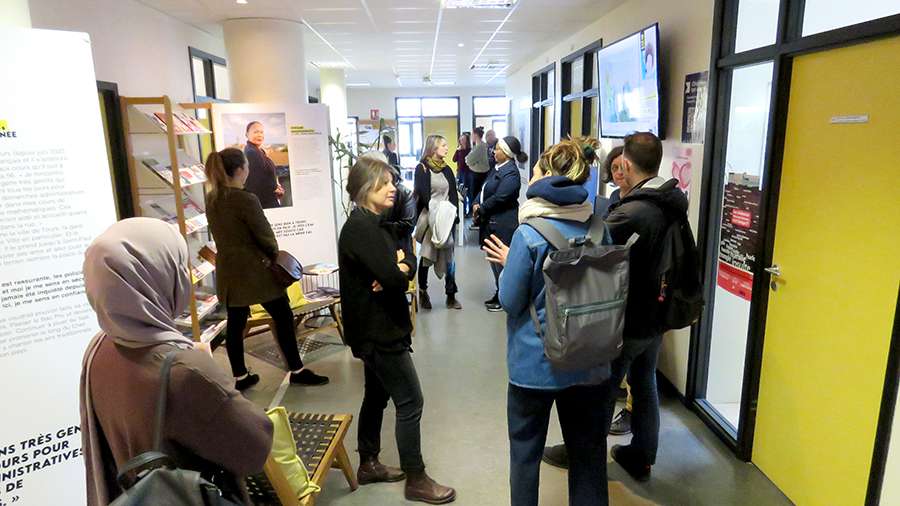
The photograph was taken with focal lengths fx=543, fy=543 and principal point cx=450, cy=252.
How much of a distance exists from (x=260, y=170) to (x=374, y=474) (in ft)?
9.50

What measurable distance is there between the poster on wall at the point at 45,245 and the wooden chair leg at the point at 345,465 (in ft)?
3.30

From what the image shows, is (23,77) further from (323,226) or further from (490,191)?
(490,191)

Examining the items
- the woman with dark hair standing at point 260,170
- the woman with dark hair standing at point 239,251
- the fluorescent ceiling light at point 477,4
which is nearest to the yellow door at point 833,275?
the fluorescent ceiling light at point 477,4

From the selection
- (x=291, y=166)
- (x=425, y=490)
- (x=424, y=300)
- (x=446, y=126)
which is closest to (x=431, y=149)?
(x=291, y=166)

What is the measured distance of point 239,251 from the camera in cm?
323

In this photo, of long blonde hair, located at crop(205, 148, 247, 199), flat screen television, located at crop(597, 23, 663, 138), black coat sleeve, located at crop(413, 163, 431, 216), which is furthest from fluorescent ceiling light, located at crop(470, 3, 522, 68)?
long blonde hair, located at crop(205, 148, 247, 199)

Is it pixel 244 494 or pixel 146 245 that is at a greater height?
pixel 146 245

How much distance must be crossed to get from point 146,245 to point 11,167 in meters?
1.23

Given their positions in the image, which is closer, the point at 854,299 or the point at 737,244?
the point at 854,299

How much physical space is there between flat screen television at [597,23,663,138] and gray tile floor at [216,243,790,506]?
6.15 feet

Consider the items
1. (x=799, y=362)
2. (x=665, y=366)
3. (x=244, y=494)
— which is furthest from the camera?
(x=665, y=366)

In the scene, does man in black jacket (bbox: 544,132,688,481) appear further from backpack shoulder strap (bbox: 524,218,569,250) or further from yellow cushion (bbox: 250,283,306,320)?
yellow cushion (bbox: 250,283,306,320)

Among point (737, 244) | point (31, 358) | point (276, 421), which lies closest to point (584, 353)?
point (276, 421)

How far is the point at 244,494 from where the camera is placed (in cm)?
136
